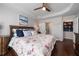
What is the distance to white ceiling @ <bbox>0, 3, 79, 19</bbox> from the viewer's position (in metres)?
1.26

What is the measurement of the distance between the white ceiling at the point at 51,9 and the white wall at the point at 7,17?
0.29 feet

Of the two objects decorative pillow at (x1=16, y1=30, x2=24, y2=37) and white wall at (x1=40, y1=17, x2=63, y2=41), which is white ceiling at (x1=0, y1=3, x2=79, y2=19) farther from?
decorative pillow at (x1=16, y1=30, x2=24, y2=37)

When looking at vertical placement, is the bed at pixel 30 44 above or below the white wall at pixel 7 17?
below

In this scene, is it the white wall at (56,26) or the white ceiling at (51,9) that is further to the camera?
the white wall at (56,26)

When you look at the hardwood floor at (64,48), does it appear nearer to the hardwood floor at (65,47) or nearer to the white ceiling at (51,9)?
the hardwood floor at (65,47)

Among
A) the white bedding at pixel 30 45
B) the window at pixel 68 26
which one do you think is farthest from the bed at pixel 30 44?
the window at pixel 68 26

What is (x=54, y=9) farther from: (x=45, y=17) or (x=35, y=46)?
(x=35, y=46)

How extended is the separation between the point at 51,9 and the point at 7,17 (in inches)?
27.3

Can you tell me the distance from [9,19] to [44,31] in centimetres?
56

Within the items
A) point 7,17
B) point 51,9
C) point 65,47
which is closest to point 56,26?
point 51,9

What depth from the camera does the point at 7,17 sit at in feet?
4.60

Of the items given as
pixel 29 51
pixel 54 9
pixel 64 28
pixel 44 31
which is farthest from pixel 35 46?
pixel 54 9

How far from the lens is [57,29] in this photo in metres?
1.41

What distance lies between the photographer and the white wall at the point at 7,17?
1314mm
